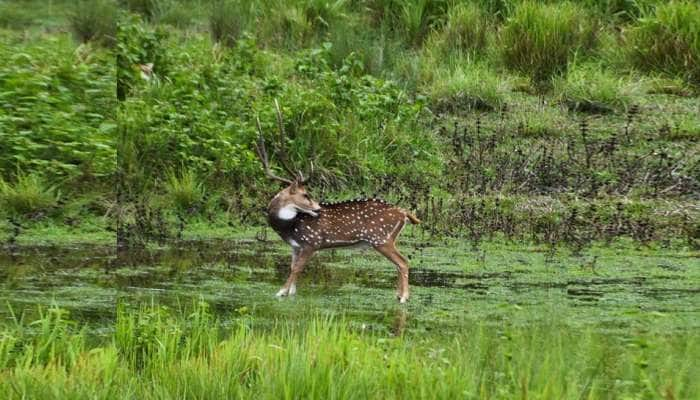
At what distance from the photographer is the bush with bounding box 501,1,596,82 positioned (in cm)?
1342

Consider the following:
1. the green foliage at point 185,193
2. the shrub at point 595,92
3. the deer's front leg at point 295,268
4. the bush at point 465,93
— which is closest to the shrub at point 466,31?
the bush at point 465,93

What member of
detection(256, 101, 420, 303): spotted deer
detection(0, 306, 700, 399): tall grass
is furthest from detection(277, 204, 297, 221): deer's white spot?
detection(0, 306, 700, 399): tall grass

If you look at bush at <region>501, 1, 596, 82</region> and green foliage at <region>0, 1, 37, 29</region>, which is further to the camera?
bush at <region>501, 1, 596, 82</region>

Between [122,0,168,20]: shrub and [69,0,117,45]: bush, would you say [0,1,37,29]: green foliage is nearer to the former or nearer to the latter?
[69,0,117,45]: bush

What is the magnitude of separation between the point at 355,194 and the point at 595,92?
2921mm

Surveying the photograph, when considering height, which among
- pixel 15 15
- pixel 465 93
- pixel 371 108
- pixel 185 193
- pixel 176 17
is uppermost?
pixel 176 17

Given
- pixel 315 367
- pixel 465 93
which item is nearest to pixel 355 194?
pixel 465 93

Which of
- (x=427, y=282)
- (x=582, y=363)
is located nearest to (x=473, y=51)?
(x=427, y=282)

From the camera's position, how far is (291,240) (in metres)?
8.37

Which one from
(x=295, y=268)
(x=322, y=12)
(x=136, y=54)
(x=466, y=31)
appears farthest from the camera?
(x=322, y=12)

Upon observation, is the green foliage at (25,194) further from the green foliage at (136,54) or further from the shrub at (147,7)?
the shrub at (147,7)

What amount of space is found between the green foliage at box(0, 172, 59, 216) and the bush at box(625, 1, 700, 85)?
7.18m

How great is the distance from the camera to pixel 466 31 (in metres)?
14.0

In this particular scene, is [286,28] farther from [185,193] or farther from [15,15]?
[15,15]
